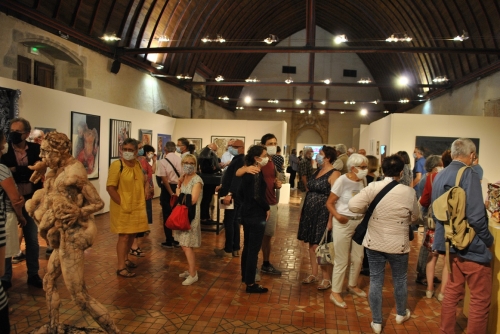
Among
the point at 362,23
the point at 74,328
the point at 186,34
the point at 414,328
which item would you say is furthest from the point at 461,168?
the point at 362,23

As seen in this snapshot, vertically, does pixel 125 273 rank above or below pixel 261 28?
below

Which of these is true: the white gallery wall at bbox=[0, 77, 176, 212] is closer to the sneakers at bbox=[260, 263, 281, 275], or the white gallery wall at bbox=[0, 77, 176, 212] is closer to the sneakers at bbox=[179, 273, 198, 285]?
the sneakers at bbox=[179, 273, 198, 285]

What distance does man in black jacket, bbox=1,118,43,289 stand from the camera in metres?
4.60

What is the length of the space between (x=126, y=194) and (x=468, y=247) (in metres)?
3.67

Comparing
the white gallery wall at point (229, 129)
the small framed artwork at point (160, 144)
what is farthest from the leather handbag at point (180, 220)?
the white gallery wall at point (229, 129)

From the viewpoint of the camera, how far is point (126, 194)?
5125 mm

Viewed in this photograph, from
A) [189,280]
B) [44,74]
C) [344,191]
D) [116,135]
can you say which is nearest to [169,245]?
[189,280]

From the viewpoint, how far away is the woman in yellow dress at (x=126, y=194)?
16.6 feet

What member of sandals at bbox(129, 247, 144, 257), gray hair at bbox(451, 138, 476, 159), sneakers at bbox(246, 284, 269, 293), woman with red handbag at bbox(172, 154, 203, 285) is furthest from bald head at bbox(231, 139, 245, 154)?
gray hair at bbox(451, 138, 476, 159)

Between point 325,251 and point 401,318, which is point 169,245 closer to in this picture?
point 325,251

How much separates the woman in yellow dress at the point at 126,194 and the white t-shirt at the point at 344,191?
2392 mm

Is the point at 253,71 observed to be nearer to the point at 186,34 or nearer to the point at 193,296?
the point at 186,34

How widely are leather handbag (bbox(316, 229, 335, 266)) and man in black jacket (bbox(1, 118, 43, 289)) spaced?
124 inches

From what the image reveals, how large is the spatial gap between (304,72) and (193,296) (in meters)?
28.8
